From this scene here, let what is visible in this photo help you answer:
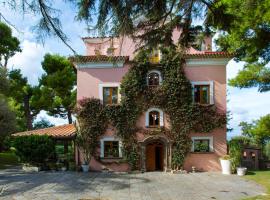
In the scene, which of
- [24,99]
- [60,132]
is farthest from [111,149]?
[24,99]

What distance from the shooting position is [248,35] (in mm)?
15578

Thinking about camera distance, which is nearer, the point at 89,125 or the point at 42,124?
the point at 89,125

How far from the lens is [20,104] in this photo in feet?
117

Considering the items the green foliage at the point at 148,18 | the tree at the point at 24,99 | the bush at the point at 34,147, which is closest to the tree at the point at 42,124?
the tree at the point at 24,99

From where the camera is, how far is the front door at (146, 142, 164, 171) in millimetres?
22625

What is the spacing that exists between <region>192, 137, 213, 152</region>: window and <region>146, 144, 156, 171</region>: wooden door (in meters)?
2.58

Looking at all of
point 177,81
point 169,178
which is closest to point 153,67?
point 177,81

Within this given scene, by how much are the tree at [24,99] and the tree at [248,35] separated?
21.5 metres

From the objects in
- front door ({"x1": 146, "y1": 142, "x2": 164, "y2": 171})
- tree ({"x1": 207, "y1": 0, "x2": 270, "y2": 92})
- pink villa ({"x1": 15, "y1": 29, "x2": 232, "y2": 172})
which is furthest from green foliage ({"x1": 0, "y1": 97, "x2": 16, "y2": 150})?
tree ({"x1": 207, "y1": 0, "x2": 270, "y2": 92})

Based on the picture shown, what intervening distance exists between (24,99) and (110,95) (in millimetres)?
15937

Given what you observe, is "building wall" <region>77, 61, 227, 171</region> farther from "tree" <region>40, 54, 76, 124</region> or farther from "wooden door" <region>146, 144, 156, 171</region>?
"tree" <region>40, 54, 76, 124</region>

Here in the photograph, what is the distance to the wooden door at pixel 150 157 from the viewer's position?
889 inches

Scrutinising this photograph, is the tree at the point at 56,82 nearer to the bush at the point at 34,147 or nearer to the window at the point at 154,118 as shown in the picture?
the bush at the point at 34,147

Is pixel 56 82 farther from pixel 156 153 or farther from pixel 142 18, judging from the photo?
pixel 142 18
